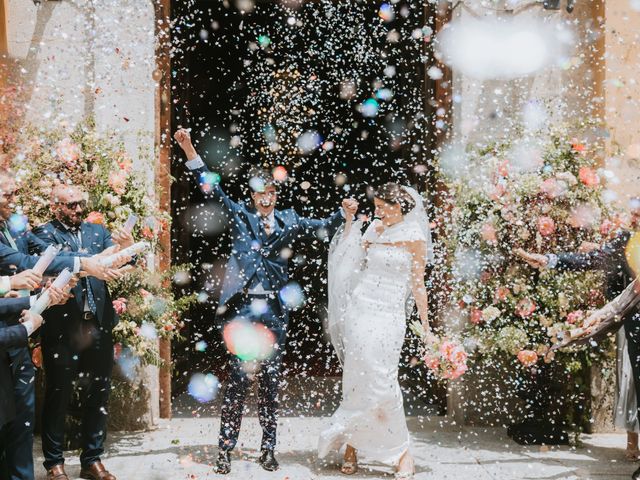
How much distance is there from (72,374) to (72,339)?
0.73 ft

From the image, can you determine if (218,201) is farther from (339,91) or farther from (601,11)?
(339,91)

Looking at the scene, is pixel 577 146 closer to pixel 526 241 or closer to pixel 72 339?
pixel 526 241

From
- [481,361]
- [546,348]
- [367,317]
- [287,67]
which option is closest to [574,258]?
[546,348]

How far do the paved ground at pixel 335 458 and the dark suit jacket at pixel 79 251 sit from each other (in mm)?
1063

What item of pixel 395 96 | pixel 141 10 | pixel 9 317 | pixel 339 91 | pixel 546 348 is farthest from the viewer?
pixel 339 91

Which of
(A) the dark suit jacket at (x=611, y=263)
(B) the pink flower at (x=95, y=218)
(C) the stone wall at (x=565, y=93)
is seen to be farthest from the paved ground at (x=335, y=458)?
(B) the pink flower at (x=95, y=218)

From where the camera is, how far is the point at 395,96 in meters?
8.33

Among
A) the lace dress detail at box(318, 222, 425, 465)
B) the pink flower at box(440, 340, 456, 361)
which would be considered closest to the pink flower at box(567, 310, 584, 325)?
the pink flower at box(440, 340, 456, 361)

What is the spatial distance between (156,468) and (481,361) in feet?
8.17

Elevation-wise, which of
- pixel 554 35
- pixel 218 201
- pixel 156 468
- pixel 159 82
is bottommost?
pixel 156 468

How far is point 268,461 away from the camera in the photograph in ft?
16.6

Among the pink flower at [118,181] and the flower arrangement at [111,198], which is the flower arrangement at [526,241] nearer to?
the flower arrangement at [111,198]

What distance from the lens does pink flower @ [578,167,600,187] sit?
5574mm

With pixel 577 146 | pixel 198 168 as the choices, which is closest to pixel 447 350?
pixel 577 146
